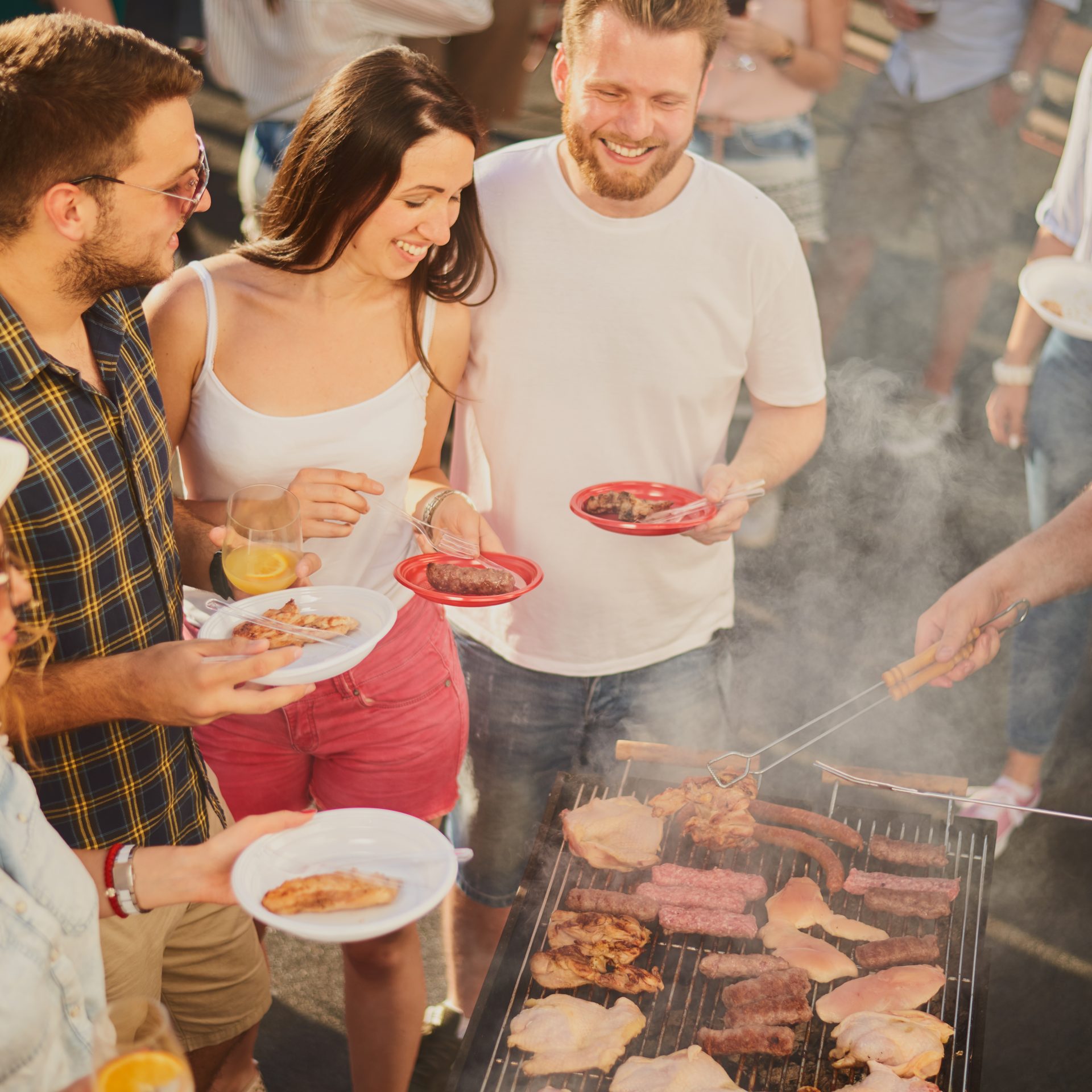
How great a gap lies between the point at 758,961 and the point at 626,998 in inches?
13.3

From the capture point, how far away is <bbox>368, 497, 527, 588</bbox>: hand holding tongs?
124 inches

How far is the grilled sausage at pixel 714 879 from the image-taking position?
9.66ft

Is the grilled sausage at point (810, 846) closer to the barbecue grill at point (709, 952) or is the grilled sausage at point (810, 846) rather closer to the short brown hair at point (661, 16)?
the barbecue grill at point (709, 952)

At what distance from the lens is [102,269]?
2504 mm

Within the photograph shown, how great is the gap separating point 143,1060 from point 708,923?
1.53 m

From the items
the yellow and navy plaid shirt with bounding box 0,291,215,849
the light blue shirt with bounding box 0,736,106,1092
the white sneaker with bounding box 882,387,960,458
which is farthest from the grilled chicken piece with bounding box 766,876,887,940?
the white sneaker with bounding box 882,387,960,458

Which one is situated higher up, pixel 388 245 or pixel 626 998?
pixel 388 245

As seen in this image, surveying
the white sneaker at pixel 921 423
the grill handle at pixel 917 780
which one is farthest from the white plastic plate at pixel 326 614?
the white sneaker at pixel 921 423

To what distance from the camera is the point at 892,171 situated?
7.14m

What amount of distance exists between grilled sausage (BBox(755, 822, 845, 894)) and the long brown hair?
1.78m

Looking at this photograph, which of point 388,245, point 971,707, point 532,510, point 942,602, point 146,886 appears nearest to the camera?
point 146,886

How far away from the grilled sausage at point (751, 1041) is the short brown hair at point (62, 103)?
225 centimetres

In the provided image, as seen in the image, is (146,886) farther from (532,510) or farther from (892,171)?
(892,171)

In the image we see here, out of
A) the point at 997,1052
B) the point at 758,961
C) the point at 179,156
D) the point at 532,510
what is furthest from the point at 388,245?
the point at 997,1052
